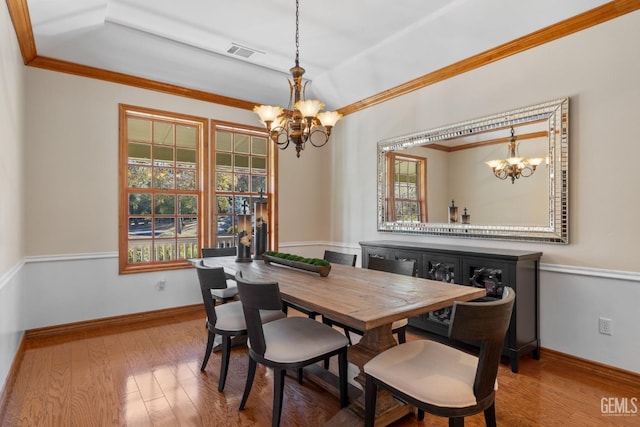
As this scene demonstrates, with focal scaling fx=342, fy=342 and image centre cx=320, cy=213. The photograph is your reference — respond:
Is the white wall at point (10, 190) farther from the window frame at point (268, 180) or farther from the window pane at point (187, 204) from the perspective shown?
the window frame at point (268, 180)

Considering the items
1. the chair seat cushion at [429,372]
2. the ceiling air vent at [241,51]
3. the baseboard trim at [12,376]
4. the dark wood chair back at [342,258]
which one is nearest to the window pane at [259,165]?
the ceiling air vent at [241,51]

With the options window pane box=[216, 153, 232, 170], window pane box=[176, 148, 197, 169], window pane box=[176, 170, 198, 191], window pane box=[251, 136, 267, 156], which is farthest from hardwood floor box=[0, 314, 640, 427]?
window pane box=[251, 136, 267, 156]

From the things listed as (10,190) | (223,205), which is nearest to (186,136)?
(223,205)

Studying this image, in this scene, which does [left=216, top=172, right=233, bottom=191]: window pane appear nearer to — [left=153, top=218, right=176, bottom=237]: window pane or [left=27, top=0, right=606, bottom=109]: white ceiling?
[left=153, top=218, right=176, bottom=237]: window pane

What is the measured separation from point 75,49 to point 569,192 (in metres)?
4.88

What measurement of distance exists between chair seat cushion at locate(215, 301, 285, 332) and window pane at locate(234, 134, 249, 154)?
2737 mm

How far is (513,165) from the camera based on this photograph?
10.6ft

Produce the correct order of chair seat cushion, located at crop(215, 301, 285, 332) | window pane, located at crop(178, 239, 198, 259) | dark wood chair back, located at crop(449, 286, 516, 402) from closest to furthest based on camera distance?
dark wood chair back, located at crop(449, 286, 516, 402) < chair seat cushion, located at crop(215, 301, 285, 332) < window pane, located at crop(178, 239, 198, 259)

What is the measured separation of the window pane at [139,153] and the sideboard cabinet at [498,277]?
133 inches

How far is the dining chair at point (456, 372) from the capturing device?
1380 millimetres

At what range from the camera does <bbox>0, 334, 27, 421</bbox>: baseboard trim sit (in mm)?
2266

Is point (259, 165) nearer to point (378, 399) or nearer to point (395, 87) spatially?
point (395, 87)

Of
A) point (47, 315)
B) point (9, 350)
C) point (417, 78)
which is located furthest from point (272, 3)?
point (47, 315)

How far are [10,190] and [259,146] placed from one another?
2958 mm
